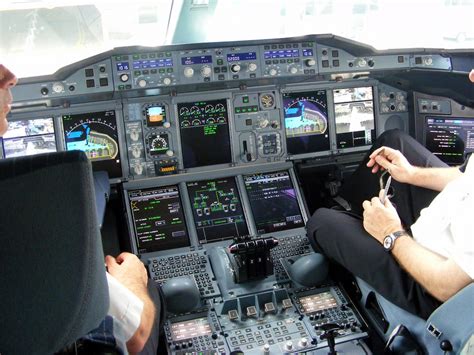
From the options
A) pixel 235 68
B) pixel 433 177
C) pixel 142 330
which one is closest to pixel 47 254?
pixel 142 330

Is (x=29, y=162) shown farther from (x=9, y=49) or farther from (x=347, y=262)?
(x=9, y=49)

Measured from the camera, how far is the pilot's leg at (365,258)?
2383mm

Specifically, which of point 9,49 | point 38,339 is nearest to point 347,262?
point 38,339

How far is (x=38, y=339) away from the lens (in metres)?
1.33

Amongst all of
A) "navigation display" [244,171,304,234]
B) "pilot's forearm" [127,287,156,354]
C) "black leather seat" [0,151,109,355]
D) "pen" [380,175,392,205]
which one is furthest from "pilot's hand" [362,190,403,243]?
"black leather seat" [0,151,109,355]

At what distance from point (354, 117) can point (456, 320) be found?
2.15 metres

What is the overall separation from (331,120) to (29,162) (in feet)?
9.65

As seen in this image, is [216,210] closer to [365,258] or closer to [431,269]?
[365,258]

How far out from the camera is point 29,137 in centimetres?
340

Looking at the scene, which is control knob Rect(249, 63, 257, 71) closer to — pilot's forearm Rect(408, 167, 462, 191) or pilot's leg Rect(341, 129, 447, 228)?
pilot's leg Rect(341, 129, 447, 228)

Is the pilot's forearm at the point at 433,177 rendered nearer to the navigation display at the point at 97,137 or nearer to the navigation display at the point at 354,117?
the navigation display at the point at 354,117

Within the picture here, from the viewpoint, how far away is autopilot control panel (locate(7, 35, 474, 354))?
3.01 metres

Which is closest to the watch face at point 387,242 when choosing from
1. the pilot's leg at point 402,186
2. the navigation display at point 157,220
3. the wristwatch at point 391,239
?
the wristwatch at point 391,239

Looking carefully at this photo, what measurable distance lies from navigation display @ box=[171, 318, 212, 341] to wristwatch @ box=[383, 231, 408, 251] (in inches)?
39.4
